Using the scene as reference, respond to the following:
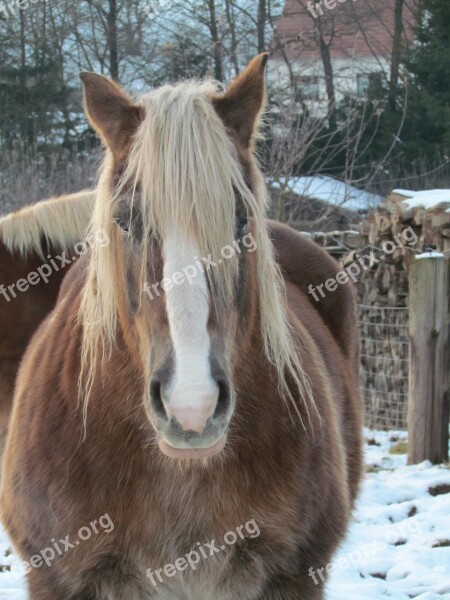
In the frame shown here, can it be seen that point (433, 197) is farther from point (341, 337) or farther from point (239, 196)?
point (239, 196)

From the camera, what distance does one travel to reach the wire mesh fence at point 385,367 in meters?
8.48

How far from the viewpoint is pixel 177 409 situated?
188 cm

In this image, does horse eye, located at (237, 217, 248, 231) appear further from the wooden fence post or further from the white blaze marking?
the wooden fence post

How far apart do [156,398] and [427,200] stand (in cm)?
671

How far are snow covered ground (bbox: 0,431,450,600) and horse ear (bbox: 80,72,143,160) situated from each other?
7.55ft

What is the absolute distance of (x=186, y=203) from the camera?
2188mm

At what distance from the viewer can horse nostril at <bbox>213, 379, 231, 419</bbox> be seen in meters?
1.95

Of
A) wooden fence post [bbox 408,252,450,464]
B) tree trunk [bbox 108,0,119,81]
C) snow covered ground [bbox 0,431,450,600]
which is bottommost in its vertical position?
snow covered ground [bbox 0,431,450,600]

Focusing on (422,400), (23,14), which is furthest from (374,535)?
(23,14)

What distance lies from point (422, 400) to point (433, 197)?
2988mm

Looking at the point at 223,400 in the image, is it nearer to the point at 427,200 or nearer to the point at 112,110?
the point at 112,110

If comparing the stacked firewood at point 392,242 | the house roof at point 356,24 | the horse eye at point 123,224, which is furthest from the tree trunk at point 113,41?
the horse eye at point 123,224

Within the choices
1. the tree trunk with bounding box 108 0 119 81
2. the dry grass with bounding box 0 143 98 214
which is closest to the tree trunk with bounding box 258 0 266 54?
the tree trunk with bounding box 108 0 119 81

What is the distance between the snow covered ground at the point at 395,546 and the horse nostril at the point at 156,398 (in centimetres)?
207
